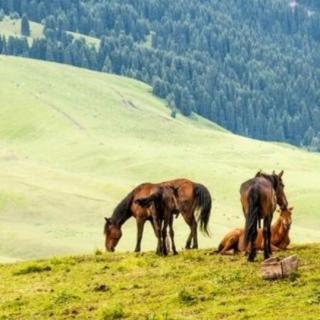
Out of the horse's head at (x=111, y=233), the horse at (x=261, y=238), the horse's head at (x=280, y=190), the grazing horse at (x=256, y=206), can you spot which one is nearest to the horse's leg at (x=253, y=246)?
the grazing horse at (x=256, y=206)

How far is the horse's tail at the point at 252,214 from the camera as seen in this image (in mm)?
24844

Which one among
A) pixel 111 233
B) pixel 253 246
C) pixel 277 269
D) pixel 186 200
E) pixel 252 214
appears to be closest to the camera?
pixel 277 269

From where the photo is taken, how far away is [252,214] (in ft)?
81.6

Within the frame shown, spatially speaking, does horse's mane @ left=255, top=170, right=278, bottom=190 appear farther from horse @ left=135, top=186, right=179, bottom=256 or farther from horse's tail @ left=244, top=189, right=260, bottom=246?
horse @ left=135, top=186, right=179, bottom=256

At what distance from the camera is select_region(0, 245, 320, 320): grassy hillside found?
19.6 m

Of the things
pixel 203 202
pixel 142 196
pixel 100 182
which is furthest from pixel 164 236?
pixel 100 182

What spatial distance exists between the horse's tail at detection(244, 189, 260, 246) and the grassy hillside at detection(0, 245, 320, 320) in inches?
32.4

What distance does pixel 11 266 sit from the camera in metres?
30.7

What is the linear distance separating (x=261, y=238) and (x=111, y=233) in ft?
26.4

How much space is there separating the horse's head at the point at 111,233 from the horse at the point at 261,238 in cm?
629

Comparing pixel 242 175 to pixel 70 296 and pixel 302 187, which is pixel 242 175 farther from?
pixel 70 296

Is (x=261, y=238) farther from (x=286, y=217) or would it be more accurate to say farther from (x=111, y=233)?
(x=111, y=233)

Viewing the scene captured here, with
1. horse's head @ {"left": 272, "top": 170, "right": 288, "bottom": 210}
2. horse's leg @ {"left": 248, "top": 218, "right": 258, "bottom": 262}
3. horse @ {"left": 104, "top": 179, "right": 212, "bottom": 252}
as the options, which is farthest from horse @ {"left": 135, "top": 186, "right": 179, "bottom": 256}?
horse's leg @ {"left": 248, "top": 218, "right": 258, "bottom": 262}

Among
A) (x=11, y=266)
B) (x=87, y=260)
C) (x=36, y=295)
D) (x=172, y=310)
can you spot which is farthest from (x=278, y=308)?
(x=11, y=266)
